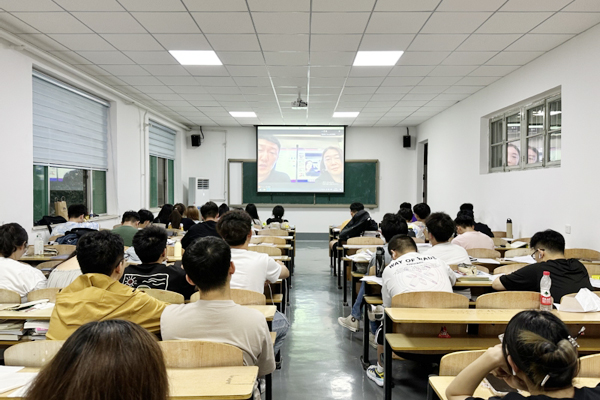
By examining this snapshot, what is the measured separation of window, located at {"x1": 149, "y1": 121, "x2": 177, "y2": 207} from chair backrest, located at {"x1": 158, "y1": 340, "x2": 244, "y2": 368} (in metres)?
8.50

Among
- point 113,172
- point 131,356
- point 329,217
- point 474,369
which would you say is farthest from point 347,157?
point 131,356

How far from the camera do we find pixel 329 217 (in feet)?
A: 39.1

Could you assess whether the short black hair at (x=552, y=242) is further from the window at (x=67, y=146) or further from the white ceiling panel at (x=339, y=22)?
the window at (x=67, y=146)

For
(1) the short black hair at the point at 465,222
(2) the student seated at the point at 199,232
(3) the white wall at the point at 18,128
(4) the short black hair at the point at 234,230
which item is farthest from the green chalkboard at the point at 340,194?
(4) the short black hair at the point at 234,230

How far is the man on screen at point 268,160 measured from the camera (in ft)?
38.0

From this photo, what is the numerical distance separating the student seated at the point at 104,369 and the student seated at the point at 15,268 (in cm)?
282

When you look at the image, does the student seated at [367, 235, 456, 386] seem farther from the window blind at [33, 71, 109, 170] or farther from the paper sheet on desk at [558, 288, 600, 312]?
the window blind at [33, 71, 109, 170]

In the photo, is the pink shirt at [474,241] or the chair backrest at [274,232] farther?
the chair backrest at [274,232]

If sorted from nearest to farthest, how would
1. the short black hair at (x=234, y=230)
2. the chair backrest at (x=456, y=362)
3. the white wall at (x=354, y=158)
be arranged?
the chair backrest at (x=456, y=362) → the short black hair at (x=234, y=230) → the white wall at (x=354, y=158)

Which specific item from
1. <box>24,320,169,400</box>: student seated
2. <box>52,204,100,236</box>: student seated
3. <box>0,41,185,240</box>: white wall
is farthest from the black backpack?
<box>24,320,169,400</box>: student seated

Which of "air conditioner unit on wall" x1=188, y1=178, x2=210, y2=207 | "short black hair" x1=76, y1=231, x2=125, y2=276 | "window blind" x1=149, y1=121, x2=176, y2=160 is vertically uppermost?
"window blind" x1=149, y1=121, x2=176, y2=160

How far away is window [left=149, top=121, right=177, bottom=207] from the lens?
393 inches

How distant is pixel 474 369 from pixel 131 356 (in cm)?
115

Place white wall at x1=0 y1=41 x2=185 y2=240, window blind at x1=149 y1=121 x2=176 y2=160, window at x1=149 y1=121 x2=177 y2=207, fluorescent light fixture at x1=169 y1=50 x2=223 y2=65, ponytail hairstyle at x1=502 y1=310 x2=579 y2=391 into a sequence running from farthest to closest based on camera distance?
1. window at x1=149 y1=121 x2=177 y2=207
2. window blind at x1=149 y1=121 x2=176 y2=160
3. fluorescent light fixture at x1=169 y1=50 x2=223 y2=65
4. white wall at x1=0 y1=41 x2=185 y2=240
5. ponytail hairstyle at x1=502 y1=310 x2=579 y2=391
